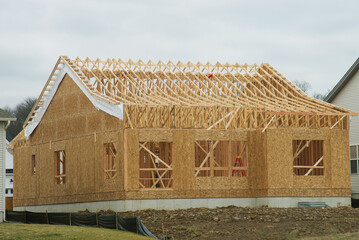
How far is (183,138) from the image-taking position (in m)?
30.3

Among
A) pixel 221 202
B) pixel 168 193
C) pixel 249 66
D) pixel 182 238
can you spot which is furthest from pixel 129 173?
pixel 249 66

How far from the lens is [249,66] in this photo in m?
37.0

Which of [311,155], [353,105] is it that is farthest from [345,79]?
[311,155]

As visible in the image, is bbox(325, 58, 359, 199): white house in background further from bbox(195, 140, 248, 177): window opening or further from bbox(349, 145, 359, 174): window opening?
bbox(195, 140, 248, 177): window opening

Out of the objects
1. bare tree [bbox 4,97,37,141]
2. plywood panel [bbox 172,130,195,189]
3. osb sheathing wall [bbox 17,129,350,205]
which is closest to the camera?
osb sheathing wall [bbox 17,129,350,205]

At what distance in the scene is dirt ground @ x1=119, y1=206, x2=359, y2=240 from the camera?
79.2 feet

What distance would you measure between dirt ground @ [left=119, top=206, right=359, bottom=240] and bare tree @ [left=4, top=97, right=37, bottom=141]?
192 ft

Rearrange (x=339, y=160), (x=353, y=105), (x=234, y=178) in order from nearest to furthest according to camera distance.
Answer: (x=234, y=178) → (x=339, y=160) → (x=353, y=105)

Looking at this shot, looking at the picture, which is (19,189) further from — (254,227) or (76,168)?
(254,227)

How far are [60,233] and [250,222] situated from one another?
6915mm

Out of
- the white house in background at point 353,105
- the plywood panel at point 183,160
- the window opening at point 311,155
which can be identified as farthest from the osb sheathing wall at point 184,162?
the white house in background at point 353,105

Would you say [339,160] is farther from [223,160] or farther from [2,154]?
[2,154]

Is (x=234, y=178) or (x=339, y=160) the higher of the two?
(x=339, y=160)

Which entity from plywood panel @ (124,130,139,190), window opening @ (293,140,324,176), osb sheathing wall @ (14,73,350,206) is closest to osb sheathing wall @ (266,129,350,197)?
Result: osb sheathing wall @ (14,73,350,206)
